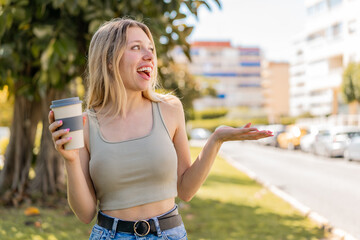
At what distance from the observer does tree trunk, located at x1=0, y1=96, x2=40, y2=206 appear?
797 centimetres

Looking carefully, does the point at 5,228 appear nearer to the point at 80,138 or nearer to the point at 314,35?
the point at 80,138

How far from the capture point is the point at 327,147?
2273 cm

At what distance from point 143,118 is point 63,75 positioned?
183 inches

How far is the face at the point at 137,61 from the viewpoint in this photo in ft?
7.79

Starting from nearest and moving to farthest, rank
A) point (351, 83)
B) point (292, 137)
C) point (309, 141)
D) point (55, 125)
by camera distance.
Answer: point (55, 125) < point (309, 141) < point (292, 137) < point (351, 83)

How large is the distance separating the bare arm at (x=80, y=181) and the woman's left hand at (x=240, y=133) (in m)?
0.63

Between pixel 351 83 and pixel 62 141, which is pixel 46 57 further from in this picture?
Answer: pixel 351 83

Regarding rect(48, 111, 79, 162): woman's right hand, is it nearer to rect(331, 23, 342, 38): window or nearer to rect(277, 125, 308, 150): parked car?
rect(277, 125, 308, 150): parked car

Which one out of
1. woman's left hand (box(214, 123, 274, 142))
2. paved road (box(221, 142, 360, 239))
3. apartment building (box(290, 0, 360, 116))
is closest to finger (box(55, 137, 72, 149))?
woman's left hand (box(214, 123, 274, 142))

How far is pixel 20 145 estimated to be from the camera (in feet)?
26.3

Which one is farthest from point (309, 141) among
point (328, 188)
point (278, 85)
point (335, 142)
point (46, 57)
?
point (278, 85)

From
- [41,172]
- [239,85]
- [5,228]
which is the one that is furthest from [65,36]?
[239,85]

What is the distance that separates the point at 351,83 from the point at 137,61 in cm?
3553

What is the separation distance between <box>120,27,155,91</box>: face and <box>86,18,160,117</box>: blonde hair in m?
0.03
